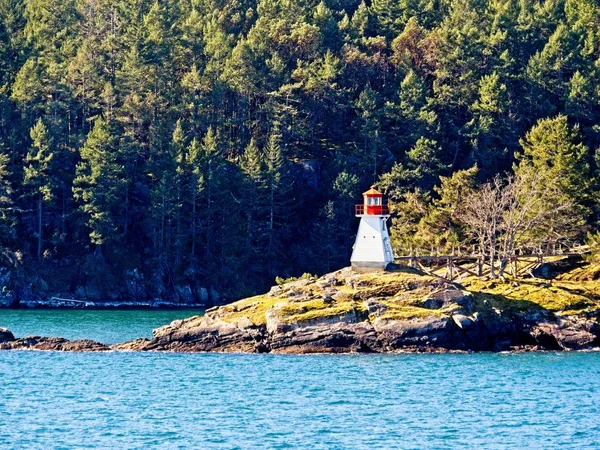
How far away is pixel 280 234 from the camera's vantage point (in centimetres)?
12250

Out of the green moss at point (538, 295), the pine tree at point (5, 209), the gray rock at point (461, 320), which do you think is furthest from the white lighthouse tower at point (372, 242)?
the pine tree at point (5, 209)

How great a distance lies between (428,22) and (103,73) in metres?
34.2

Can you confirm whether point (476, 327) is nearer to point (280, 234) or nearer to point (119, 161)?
point (280, 234)

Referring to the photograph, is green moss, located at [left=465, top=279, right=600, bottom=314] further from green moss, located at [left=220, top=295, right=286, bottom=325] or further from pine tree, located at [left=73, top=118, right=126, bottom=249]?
pine tree, located at [left=73, top=118, right=126, bottom=249]

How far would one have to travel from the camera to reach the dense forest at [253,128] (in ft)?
391

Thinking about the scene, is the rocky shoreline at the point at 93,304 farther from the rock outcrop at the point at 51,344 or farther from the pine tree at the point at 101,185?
the rock outcrop at the point at 51,344

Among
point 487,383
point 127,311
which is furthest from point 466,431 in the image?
point 127,311

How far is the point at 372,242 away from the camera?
82188mm

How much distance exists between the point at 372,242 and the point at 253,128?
49735 millimetres

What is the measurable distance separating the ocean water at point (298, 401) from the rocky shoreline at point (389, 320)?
1.17m

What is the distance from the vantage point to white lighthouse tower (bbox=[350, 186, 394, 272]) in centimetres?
8194

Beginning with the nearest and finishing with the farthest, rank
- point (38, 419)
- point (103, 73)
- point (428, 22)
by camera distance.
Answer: point (38, 419) → point (103, 73) → point (428, 22)

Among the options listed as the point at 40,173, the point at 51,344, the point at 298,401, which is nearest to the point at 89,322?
the point at 51,344

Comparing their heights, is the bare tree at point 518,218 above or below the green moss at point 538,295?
above
